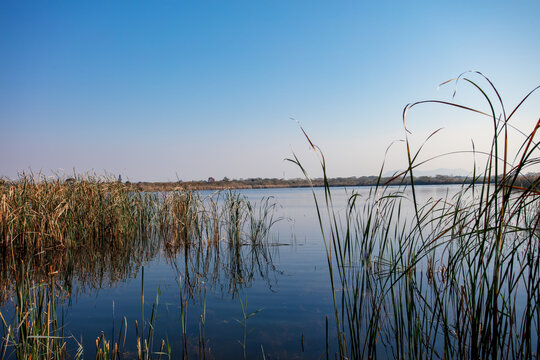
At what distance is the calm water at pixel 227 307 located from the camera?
336 cm

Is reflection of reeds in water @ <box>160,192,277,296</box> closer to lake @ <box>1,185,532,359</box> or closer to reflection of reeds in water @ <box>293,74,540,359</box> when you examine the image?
lake @ <box>1,185,532,359</box>

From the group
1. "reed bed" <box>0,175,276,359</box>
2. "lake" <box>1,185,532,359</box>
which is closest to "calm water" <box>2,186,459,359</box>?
"lake" <box>1,185,532,359</box>

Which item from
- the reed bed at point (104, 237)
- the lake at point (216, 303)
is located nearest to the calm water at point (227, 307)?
the lake at point (216, 303)

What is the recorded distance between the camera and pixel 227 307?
436 cm

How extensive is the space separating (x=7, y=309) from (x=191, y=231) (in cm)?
469

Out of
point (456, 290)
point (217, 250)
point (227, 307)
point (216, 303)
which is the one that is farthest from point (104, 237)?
point (456, 290)

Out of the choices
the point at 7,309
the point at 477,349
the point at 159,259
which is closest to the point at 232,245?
the point at 159,259

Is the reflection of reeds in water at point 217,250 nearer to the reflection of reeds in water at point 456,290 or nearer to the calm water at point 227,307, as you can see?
the calm water at point 227,307

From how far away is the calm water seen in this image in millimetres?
3359

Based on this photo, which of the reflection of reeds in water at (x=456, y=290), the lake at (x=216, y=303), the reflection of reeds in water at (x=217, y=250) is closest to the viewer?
the reflection of reeds in water at (x=456, y=290)

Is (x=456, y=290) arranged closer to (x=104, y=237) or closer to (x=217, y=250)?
(x=217, y=250)

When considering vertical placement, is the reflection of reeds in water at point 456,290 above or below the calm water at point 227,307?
above

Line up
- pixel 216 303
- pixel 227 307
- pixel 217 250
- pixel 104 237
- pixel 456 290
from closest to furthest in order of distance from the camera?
pixel 456 290
pixel 227 307
pixel 216 303
pixel 217 250
pixel 104 237

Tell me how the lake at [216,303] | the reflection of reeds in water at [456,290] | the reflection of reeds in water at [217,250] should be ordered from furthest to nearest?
the reflection of reeds in water at [217,250] → the lake at [216,303] → the reflection of reeds in water at [456,290]
